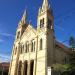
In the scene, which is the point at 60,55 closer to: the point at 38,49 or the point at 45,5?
the point at 38,49

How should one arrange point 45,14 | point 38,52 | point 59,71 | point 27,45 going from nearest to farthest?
point 59,71
point 38,52
point 45,14
point 27,45

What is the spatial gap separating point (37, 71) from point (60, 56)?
719 centimetres

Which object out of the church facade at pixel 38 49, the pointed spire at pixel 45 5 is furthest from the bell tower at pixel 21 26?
the pointed spire at pixel 45 5

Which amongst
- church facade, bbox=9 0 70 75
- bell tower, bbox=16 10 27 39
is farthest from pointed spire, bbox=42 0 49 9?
bell tower, bbox=16 10 27 39

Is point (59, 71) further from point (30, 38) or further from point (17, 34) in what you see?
point (17, 34)

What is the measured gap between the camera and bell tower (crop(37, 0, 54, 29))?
37744 millimetres

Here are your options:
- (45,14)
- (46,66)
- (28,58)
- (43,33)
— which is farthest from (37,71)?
(45,14)

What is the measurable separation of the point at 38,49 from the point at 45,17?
291 inches

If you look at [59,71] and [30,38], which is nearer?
[59,71]

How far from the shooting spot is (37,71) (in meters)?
34.0

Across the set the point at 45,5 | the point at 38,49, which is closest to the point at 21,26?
the point at 45,5

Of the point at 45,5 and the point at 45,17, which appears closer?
the point at 45,17

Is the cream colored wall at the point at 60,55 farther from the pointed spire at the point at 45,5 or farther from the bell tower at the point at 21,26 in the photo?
the bell tower at the point at 21,26

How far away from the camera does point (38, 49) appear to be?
119 ft
